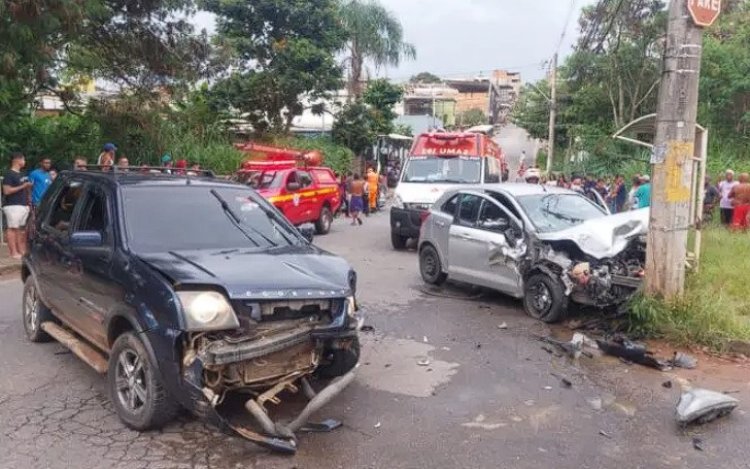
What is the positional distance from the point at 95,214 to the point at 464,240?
5.21m

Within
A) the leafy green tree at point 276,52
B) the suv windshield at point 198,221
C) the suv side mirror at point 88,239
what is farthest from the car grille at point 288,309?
the leafy green tree at point 276,52

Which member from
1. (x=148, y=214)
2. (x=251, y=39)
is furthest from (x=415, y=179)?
(x=251, y=39)

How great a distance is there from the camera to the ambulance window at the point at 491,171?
14.9m

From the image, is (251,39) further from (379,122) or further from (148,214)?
(148,214)

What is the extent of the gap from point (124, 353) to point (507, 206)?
18.5 feet

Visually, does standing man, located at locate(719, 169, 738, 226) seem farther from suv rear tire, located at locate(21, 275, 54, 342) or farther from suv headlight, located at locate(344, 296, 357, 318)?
suv rear tire, located at locate(21, 275, 54, 342)

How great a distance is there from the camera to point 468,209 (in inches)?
369

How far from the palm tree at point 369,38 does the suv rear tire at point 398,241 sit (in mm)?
20912

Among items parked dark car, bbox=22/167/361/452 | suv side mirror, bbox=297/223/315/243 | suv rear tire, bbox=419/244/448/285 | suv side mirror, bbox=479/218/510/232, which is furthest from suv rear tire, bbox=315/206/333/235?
parked dark car, bbox=22/167/361/452

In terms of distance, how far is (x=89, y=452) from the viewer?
4184mm

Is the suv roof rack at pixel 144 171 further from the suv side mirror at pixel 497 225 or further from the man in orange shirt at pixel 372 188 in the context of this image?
the man in orange shirt at pixel 372 188

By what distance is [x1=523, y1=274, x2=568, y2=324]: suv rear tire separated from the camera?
301 inches

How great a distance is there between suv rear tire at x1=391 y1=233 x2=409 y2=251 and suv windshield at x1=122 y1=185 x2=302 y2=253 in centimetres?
840

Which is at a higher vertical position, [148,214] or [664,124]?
[664,124]
